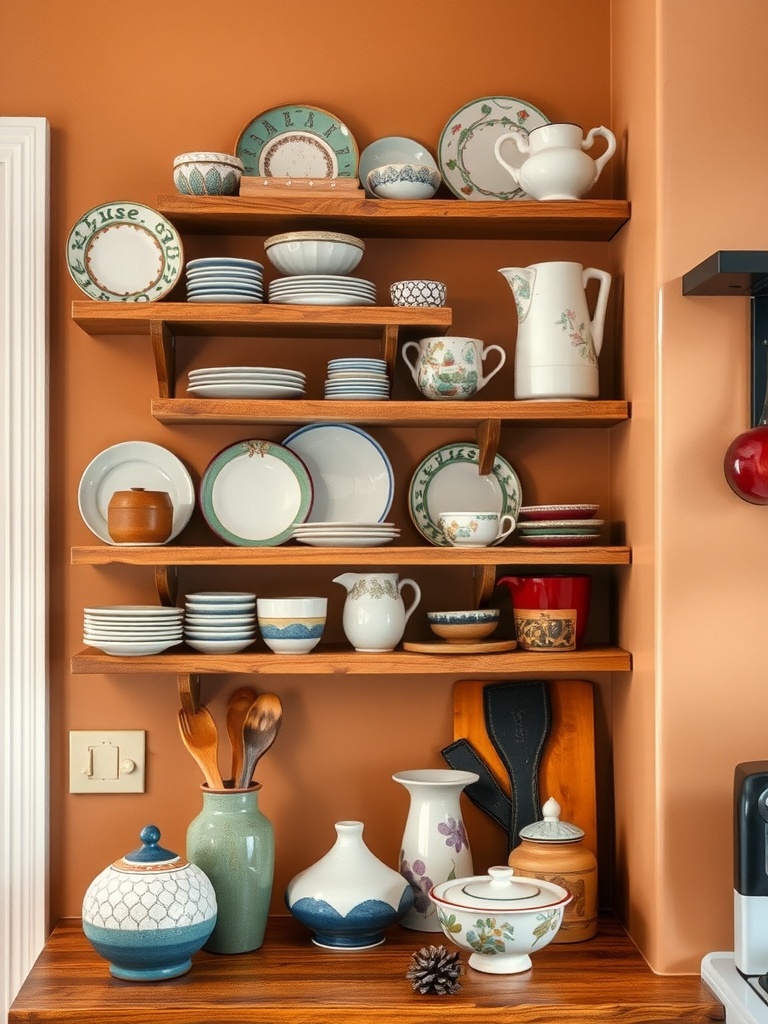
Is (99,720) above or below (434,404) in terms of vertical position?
below

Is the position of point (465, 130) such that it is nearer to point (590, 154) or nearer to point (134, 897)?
point (590, 154)

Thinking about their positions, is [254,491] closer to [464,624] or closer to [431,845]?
[464,624]

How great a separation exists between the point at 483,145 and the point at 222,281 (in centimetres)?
52

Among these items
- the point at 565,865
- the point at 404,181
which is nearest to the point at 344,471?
the point at 404,181

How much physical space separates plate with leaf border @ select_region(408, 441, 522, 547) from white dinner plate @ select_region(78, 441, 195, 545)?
380 mm

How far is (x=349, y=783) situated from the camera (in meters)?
1.90

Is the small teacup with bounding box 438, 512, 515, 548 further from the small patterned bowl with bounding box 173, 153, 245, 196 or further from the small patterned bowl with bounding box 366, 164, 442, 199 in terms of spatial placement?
the small patterned bowl with bounding box 173, 153, 245, 196

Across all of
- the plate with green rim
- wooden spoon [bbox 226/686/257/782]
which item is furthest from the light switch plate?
the plate with green rim

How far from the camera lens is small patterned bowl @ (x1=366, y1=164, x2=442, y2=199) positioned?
5.79 feet

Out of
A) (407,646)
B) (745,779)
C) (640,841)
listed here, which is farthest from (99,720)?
(745,779)

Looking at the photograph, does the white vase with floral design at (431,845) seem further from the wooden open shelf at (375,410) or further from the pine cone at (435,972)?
the wooden open shelf at (375,410)

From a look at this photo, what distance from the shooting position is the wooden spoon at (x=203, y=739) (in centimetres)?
176

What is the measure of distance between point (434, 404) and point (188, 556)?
1.44 feet

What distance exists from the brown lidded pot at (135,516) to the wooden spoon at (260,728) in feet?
1.03
